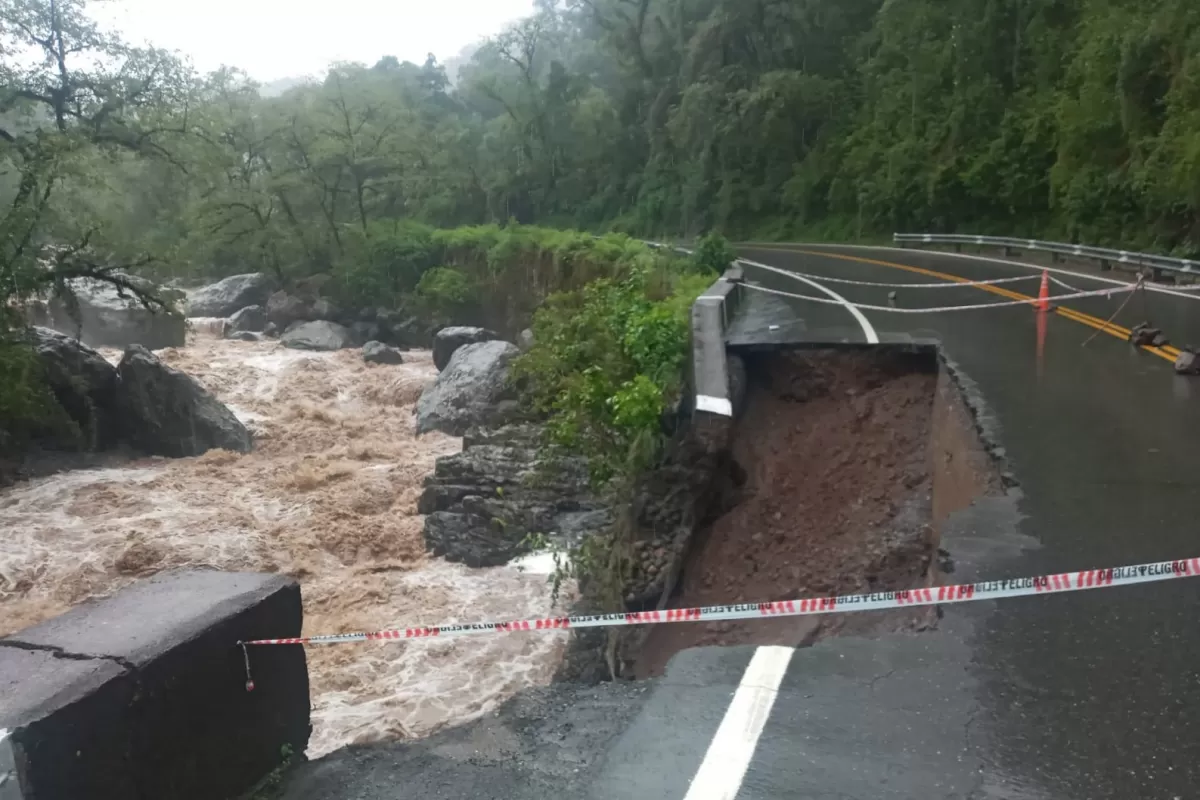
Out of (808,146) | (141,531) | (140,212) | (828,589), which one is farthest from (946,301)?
(140,212)

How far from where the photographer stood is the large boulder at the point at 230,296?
34.4 metres

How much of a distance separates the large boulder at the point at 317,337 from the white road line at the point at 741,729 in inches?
1036

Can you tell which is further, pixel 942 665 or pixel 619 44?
pixel 619 44

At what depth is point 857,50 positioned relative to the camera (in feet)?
144

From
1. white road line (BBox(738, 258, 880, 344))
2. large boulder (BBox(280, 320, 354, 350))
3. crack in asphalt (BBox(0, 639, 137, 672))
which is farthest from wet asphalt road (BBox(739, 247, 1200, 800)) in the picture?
large boulder (BBox(280, 320, 354, 350))

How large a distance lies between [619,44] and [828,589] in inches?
2048

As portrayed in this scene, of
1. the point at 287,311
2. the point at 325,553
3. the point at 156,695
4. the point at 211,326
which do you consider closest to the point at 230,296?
the point at 211,326

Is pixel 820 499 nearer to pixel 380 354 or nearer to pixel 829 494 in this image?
pixel 829 494

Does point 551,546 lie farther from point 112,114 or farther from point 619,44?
point 619,44

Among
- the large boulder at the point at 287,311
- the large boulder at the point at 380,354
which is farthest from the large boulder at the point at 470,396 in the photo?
the large boulder at the point at 287,311

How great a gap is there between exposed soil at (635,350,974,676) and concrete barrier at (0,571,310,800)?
328cm

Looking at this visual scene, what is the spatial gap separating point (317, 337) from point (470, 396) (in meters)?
12.3

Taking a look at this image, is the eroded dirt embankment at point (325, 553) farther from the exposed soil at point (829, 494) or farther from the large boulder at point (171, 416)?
the exposed soil at point (829, 494)

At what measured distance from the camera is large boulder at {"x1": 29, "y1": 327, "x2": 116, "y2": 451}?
1770cm
